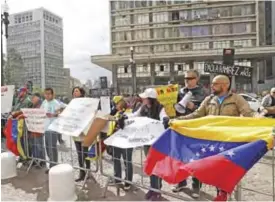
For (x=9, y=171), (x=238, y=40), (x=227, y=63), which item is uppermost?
(x=238, y=40)

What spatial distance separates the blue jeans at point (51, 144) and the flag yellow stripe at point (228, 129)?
331 cm


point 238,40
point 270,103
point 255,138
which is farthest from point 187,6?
point 255,138

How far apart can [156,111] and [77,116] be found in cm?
148

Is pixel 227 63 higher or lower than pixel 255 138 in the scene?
higher

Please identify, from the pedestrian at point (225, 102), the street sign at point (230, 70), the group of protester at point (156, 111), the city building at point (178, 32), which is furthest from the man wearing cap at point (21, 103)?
the city building at point (178, 32)

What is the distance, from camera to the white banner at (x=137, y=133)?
4.55 meters

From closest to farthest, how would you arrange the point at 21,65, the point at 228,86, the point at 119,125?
the point at 228,86, the point at 119,125, the point at 21,65

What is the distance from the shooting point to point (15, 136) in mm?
7148

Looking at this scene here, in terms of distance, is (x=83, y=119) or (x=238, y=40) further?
(x=238, y=40)

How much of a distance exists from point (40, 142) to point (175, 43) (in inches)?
2468

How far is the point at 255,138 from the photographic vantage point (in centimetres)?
325

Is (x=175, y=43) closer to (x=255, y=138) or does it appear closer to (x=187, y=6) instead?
(x=187, y=6)

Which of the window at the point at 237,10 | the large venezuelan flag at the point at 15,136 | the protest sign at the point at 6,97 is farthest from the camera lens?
the window at the point at 237,10

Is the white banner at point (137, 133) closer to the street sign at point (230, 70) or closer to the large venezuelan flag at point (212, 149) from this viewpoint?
the large venezuelan flag at point (212, 149)
